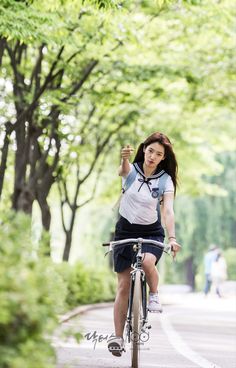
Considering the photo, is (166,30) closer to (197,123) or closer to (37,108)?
(37,108)

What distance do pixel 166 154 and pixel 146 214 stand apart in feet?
1.72

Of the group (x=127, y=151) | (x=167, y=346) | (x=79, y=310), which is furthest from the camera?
(x=79, y=310)

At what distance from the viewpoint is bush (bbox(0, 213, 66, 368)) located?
11.6 ft

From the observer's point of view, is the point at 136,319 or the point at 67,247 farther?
the point at 67,247

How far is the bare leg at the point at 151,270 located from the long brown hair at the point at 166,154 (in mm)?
689

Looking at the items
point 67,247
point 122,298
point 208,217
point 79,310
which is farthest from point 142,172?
point 208,217

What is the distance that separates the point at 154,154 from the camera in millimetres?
7617

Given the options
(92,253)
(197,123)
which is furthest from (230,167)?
(197,123)

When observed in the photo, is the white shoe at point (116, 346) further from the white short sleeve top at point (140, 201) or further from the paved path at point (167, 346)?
the white short sleeve top at point (140, 201)

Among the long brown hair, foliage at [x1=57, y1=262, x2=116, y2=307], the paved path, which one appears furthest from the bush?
foliage at [x1=57, y1=262, x2=116, y2=307]

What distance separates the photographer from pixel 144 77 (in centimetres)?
1758

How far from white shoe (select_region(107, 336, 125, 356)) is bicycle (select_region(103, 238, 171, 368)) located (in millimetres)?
76

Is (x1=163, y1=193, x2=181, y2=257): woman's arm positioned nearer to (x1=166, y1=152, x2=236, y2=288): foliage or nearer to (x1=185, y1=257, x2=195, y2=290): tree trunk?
(x1=166, y1=152, x2=236, y2=288): foliage

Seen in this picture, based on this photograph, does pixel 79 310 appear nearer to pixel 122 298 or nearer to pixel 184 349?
pixel 184 349
